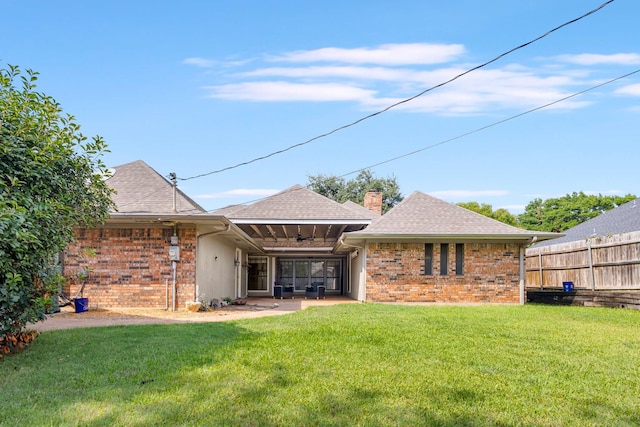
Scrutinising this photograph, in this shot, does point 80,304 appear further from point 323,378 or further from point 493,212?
point 493,212

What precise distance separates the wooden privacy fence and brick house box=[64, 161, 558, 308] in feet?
5.70

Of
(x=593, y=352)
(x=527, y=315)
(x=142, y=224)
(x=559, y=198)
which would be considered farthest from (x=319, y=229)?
(x=559, y=198)

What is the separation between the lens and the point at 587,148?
1612 centimetres

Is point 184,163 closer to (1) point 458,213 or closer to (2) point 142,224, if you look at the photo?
(2) point 142,224

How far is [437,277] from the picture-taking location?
15.1 meters

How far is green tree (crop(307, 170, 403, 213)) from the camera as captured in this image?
140ft

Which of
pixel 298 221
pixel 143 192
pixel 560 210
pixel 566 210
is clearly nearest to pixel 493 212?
pixel 560 210

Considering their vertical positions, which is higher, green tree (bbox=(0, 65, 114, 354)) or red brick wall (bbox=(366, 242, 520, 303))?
green tree (bbox=(0, 65, 114, 354))

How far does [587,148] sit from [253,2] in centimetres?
1190

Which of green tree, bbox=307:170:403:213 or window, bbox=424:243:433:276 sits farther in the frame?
green tree, bbox=307:170:403:213

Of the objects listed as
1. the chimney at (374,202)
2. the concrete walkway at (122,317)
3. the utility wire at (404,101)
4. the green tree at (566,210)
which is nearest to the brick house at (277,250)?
the concrete walkway at (122,317)

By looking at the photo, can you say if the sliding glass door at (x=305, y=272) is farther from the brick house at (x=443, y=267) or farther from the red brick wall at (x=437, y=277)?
the red brick wall at (x=437, y=277)

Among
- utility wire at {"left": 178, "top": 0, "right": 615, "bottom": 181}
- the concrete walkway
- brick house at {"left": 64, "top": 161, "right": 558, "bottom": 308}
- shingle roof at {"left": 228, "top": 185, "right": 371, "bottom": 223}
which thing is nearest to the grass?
the concrete walkway

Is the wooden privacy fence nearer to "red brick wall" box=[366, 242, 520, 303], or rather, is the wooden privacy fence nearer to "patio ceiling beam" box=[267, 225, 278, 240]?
"red brick wall" box=[366, 242, 520, 303]
